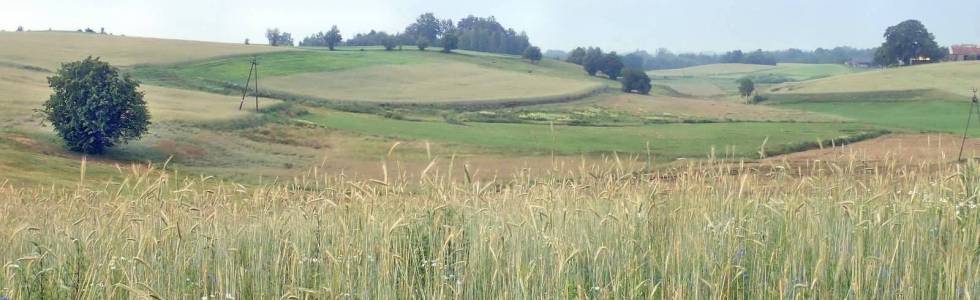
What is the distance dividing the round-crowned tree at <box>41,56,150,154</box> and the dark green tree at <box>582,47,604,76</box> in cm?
5113

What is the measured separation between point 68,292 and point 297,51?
85.2 m

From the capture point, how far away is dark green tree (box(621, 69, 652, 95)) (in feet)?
260

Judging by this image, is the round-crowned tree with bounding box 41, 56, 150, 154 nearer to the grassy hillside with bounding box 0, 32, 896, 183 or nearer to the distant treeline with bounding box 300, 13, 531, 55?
the grassy hillside with bounding box 0, 32, 896, 183

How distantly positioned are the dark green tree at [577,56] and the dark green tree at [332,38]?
79.4ft

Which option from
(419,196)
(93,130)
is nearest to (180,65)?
(93,130)

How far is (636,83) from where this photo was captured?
262 ft

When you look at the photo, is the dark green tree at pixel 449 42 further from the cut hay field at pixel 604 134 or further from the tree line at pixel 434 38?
the cut hay field at pixel 604 134

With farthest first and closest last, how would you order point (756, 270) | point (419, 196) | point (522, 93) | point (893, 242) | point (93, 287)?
point (522, 93), point (419, 196), point (893, 242), point (756, 270), point (93, 287)

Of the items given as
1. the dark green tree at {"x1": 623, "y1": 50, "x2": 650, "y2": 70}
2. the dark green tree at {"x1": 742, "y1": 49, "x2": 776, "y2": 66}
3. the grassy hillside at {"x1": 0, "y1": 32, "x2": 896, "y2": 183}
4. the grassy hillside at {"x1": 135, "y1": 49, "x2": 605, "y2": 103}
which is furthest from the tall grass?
the dark green tree at {"x1": 742, "y1": 49, "x2": 776, "y2": 66}

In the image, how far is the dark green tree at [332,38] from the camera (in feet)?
338

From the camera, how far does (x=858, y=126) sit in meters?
54.5

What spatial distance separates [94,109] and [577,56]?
65.6 meters

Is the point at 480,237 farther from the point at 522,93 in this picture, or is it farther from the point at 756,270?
the point at 522,93

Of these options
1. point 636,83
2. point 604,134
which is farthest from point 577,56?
point 604,134
